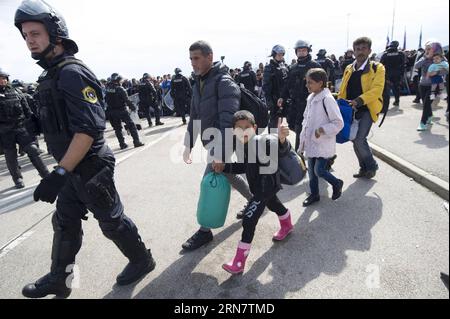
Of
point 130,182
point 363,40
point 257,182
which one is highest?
point 363,40

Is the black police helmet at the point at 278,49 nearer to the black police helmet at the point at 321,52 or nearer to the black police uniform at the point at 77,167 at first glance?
the black police uniform at the point at 77,167

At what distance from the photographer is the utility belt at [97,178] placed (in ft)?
7.58

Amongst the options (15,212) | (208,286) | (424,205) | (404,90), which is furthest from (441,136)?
(404,90)

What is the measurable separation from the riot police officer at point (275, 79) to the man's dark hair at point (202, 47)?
121 inches

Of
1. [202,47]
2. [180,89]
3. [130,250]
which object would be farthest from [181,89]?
[130,250]

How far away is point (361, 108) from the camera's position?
450 centimetres

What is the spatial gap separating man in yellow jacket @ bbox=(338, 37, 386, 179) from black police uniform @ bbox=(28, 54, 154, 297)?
331cm

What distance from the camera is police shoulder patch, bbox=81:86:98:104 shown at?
7.06 feet

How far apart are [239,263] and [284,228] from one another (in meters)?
0.76

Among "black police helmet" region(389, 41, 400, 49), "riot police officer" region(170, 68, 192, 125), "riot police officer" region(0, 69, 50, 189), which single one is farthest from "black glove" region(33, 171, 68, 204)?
"riot police officer" region(170, 68, 192, 125)

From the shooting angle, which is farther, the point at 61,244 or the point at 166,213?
the point at 166,213

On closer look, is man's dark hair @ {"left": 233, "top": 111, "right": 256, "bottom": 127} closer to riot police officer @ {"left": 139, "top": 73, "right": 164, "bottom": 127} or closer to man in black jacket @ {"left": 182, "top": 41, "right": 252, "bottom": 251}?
man in black jacket @ {"left": 182, "top": 41, "right": 252, "bottom": 251}
